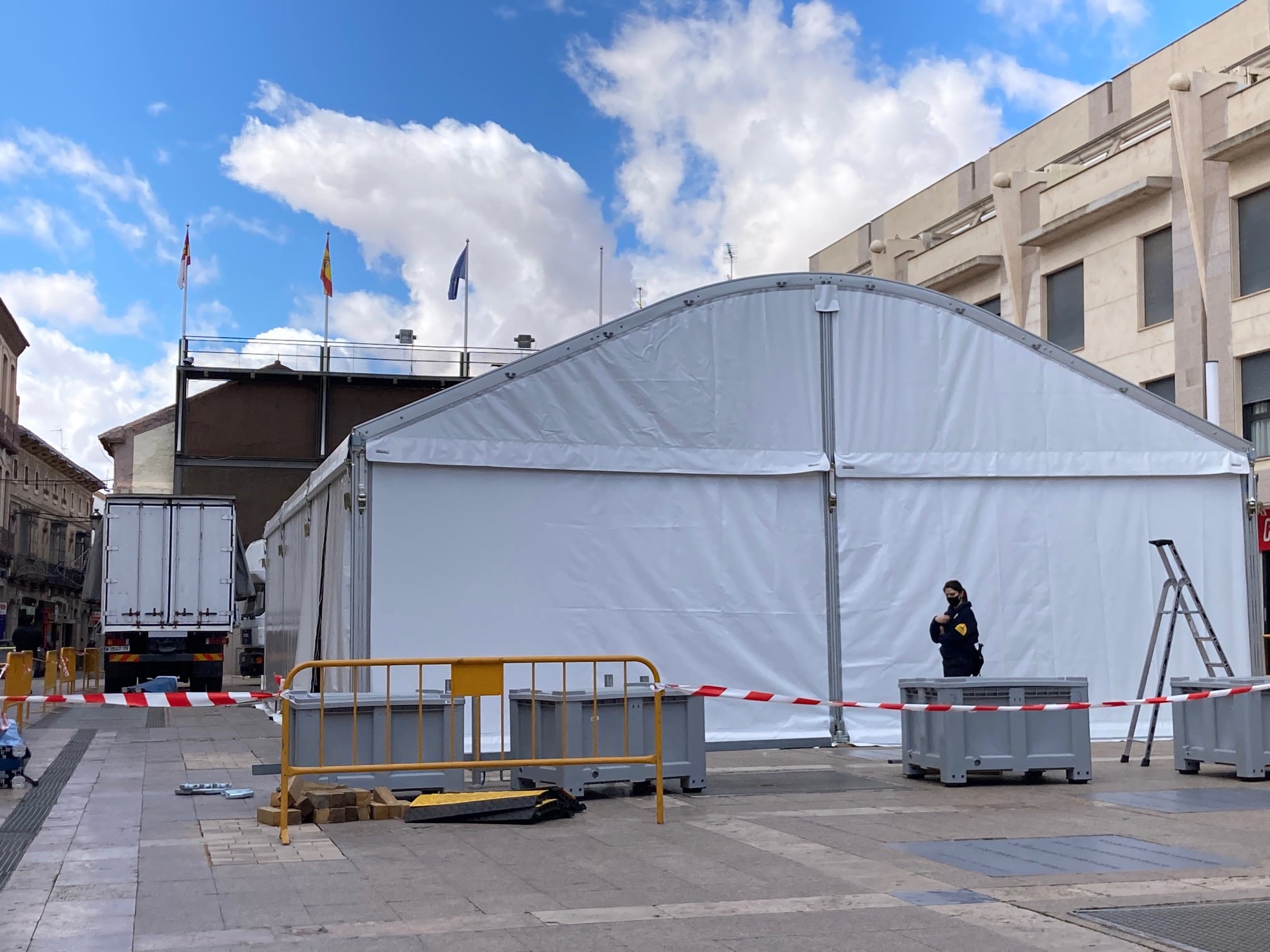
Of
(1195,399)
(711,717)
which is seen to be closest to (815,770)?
(711,717)

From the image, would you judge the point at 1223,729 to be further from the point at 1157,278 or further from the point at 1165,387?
the point at 1157,278

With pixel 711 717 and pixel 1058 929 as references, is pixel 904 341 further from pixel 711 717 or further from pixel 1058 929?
pixel 1058 929

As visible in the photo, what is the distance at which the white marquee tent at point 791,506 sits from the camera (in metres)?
14.5

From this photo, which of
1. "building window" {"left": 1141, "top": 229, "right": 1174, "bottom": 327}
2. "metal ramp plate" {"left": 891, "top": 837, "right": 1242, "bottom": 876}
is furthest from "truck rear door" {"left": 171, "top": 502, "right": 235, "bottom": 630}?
"building window" {"left": 1141, "top": 229, "right": 1174, "bottom": 327}

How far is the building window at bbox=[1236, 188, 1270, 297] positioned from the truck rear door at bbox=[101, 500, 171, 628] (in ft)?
73.5

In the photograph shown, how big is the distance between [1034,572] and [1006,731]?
428 cm

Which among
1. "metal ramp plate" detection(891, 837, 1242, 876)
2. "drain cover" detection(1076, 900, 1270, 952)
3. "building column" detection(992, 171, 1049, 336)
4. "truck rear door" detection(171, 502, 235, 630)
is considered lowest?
"metal ramp plate" detection(891, 837, 1242, 876)

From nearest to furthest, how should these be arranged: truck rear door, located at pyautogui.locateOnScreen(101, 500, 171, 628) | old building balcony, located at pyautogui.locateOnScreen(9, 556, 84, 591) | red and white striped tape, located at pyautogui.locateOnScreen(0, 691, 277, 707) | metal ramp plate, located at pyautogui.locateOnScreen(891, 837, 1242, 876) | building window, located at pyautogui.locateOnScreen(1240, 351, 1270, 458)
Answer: metal ramp plate, located at pyautogui.locateOnScreen(891, 837, 1242, 876), red and white striped tape, located at pyautogui.locateOnScreen(0, 691, 277, 707), truck rear door, located at pyautogui.locateOnScreen(101, 500, 171, 628), building window, located at pyautogui.locateOnScreen(1240, 351, 1270, 458), old building balcony, located at pyautogui.locateOnScreen(9, 556, 84, 591)

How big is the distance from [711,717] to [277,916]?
893cm

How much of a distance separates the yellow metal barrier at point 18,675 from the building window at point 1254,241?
23.7 meters

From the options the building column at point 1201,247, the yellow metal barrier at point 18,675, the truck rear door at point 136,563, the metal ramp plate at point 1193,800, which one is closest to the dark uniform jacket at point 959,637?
the metal ramp plate at point 1193,800

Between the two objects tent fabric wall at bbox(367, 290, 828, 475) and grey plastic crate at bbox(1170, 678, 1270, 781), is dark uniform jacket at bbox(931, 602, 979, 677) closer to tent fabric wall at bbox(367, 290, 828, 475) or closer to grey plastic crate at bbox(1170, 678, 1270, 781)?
grey plastic crate at bbox(1170, 678, 1270, 781)

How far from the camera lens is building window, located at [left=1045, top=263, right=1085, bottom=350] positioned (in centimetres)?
3391

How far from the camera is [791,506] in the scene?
15.6 metres
